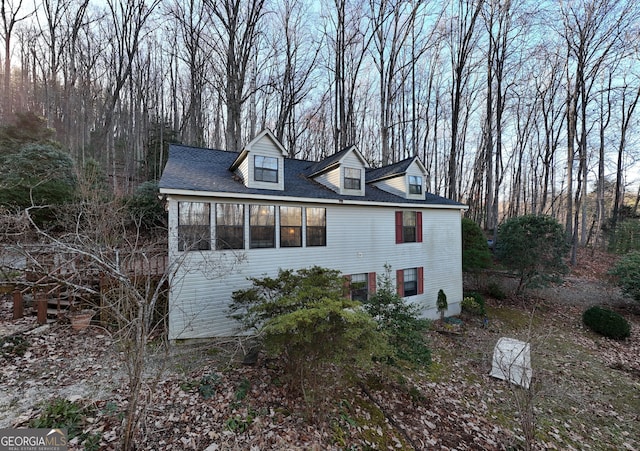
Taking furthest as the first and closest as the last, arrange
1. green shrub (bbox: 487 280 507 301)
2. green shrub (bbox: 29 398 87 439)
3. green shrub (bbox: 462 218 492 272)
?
green shrub (bbox: 487 280 507 301)
green shrub (bbox: 462 218 492 272)
green shrub (bbox: 29 398 87 439)

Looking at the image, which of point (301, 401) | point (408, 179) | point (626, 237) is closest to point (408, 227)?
point (408, 179)

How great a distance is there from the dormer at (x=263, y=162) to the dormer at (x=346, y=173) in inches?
94.9

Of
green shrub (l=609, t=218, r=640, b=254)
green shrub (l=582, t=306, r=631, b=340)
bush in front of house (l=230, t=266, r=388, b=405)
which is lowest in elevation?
green shrub (l=582, t=306, r=631, b=340)

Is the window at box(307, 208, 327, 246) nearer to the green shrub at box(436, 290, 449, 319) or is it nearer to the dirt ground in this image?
the dirt ground

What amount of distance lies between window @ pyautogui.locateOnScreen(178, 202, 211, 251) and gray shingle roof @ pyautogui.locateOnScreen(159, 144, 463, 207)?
1.91 ft

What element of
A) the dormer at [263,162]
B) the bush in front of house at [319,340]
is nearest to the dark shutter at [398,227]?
the dormer at [263,162]

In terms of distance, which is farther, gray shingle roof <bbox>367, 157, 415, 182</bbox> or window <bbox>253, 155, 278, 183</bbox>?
gray shingle roof <bbox>367, 157, 415, 182</bbox>

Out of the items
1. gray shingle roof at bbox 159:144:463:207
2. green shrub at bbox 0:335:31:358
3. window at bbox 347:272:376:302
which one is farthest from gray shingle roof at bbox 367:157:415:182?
green shrub at bbox 0:335:31:358

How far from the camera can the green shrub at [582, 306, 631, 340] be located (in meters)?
10.2

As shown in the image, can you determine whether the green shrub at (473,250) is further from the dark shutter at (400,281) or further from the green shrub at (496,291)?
the dark shutter at (400,281)

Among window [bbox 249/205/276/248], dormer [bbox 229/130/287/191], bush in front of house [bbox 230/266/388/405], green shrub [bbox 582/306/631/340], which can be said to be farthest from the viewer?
green shrub [bbox 582/306/631/340]

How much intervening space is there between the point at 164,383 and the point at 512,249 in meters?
16.1

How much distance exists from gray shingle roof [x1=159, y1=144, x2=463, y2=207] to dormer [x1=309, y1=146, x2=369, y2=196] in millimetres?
349

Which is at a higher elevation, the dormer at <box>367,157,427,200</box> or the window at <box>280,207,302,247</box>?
the dormer at <box>367,157,427,200</box>
